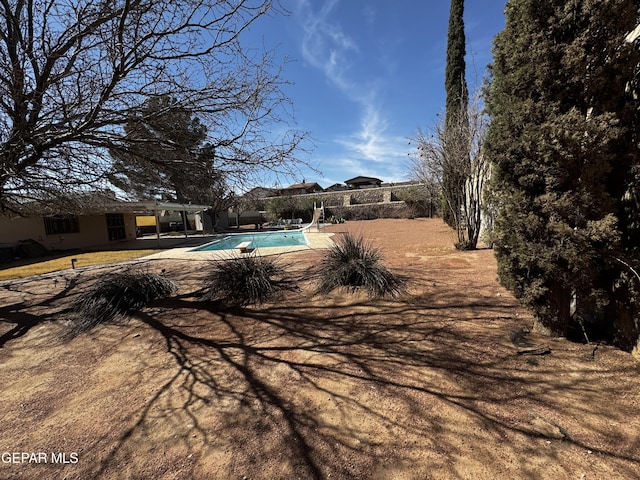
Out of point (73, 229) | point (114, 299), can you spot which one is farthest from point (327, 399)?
point (73, 229)

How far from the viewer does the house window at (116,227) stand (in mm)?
17344

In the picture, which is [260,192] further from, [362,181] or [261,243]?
[362,181]

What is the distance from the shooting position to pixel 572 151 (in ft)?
7.87

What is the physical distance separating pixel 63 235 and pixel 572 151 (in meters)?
19.9

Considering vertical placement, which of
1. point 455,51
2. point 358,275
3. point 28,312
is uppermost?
point 455,51

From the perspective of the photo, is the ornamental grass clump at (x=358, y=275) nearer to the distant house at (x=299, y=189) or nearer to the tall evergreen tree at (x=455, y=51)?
the distant house at (x=299, y=189)

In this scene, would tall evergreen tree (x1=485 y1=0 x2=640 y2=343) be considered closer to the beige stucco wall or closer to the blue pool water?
the blue pool water

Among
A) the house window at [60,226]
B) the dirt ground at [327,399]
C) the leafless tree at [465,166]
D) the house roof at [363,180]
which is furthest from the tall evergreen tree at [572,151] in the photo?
the house roof at [363,180]

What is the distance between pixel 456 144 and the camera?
8078 mm

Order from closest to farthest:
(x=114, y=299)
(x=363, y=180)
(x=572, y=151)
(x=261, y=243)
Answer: (x=572, y=151), (x=114, y=299), (x=261, y=243), (x=363, y=180)

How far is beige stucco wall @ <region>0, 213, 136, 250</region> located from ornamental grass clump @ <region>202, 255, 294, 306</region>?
11493mm

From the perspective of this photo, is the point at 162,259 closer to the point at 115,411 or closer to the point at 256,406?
the point at 115,411

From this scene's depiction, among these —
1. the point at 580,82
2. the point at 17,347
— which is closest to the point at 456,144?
the point at 580,82

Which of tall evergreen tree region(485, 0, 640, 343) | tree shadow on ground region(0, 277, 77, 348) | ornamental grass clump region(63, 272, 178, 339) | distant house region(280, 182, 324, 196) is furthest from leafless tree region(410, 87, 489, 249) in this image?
tree shadow on ground region(0, 277, 77, 348)
